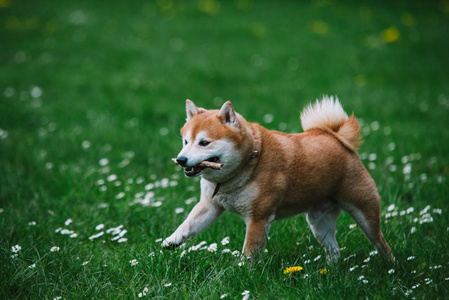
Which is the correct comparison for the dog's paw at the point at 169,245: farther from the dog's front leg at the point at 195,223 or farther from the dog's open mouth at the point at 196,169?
the dog's open mouth at the point at 196,169

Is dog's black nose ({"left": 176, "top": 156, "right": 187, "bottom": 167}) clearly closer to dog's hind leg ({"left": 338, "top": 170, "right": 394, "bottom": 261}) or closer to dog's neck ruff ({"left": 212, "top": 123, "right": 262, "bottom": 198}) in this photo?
dog's neck ruff ({"left": 212, "top": 123, "right": 262, "bottom": 198})

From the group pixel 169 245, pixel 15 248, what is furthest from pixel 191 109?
pixel 15 248

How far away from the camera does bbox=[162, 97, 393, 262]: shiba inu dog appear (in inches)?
124

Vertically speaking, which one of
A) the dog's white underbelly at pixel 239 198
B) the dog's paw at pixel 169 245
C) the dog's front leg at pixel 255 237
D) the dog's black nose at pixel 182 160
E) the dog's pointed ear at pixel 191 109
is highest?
the dog's pointed ear at pixel 191 109

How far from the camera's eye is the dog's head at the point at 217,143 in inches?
121

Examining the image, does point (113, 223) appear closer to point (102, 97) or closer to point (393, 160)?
point (393, 160)

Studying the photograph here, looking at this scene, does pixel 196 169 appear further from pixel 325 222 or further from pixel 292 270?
pixel 325 222

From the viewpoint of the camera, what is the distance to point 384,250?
350 cm

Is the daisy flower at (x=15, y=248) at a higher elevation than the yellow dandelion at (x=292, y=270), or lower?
lower

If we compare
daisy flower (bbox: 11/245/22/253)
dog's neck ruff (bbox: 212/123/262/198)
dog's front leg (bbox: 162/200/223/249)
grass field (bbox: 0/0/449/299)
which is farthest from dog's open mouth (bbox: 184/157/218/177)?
daisy flower (bbox: 11/245/22/253)

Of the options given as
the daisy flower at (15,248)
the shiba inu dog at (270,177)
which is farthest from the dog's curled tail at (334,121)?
the daisy flower at (15,248)

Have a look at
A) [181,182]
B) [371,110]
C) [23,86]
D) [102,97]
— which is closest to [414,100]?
[371,110]

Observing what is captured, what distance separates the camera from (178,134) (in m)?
6.29

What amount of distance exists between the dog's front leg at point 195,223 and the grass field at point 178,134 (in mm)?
122
